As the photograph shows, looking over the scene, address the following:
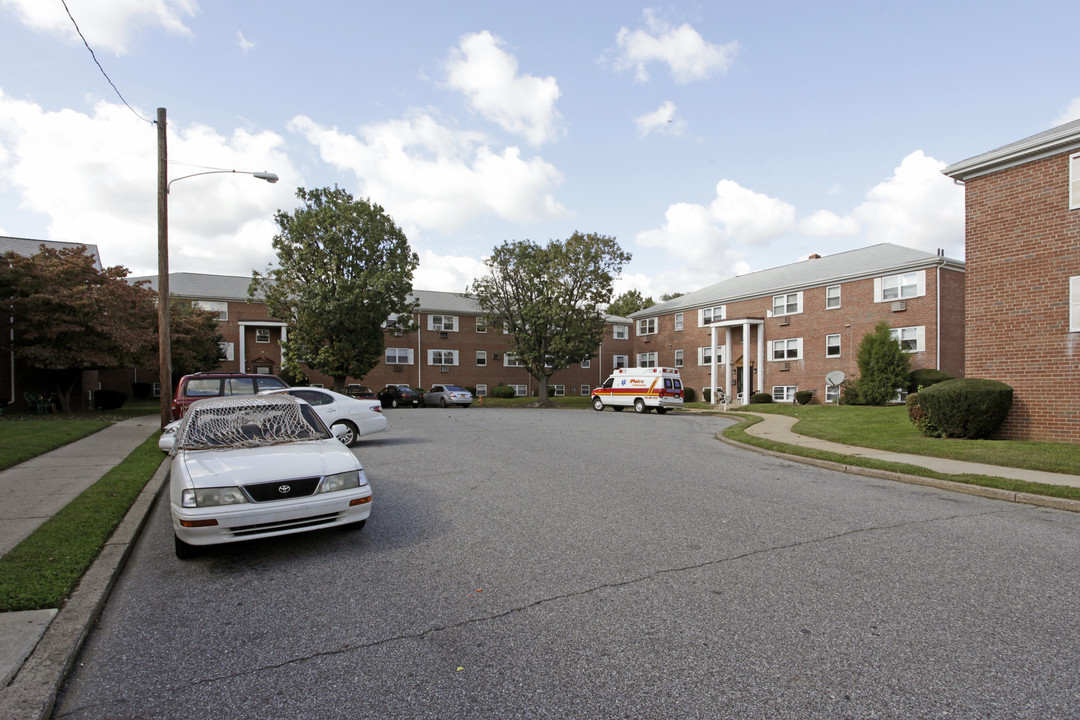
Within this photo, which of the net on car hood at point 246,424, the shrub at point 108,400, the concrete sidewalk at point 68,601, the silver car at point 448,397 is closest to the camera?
the concrete sidewalk at point 68,601

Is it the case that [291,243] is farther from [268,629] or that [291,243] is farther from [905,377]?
[268,629]

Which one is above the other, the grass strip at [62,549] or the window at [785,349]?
the window at [785,349]

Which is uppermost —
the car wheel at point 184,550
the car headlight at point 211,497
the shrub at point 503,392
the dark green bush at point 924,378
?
the dark green bush at point 924,378

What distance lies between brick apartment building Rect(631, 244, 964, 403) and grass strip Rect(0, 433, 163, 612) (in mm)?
30286

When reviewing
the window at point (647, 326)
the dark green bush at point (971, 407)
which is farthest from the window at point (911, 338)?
the window at point (647, 326)

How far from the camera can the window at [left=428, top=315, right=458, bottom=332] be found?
46.9 m

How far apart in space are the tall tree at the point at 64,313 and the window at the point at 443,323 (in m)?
25.1

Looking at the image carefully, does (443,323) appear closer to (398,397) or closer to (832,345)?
(398,397)

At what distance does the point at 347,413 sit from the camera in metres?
13.7

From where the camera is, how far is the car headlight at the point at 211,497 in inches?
199

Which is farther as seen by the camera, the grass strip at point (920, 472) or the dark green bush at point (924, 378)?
the dark green bush at point (924, 378)

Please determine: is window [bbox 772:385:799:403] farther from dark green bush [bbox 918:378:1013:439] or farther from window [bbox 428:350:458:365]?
window [bbox 428:350:458:365]

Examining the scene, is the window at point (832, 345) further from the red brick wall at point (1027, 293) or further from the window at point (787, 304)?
the red brick wall at point (1027, 293)

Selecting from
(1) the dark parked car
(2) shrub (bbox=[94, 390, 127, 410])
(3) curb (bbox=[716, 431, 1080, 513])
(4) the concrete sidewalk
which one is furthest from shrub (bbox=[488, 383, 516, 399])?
(4) the concrete sidewalk
